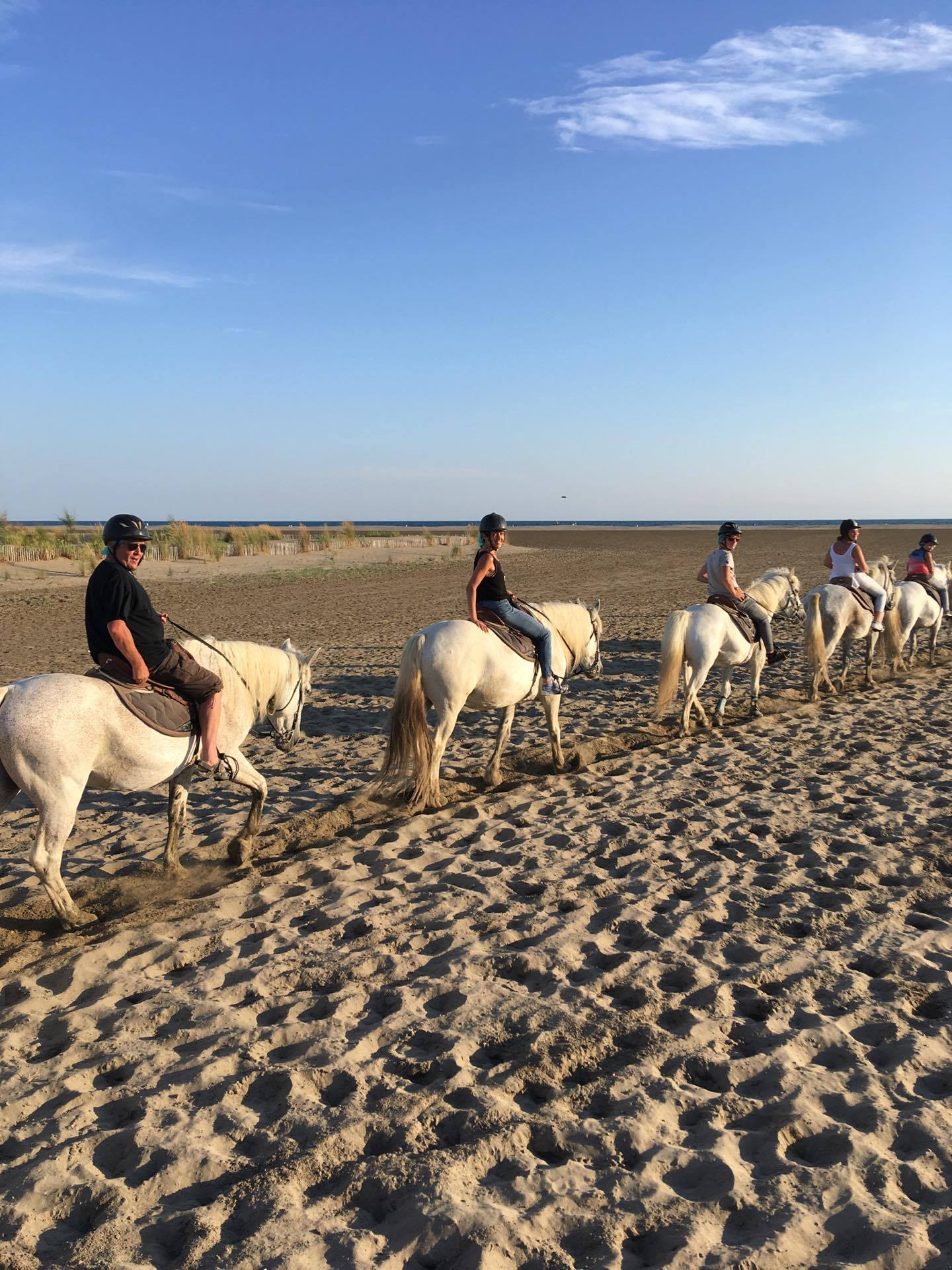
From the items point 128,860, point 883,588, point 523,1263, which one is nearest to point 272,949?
point 128,860

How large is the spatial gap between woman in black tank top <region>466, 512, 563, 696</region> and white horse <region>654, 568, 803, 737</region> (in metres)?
1.84

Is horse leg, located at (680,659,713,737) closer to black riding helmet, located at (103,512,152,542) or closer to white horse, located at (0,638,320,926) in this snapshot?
white horse, located at (0,638,320,926)

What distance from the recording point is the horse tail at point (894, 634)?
12.0 m

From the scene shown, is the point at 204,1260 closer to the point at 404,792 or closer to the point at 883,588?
the point at 404,792

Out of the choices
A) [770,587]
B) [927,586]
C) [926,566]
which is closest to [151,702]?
[770,587]

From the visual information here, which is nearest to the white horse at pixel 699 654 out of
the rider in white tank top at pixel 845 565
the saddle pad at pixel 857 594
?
the saddle pad at pixel 857 594

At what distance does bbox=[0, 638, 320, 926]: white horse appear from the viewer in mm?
4371

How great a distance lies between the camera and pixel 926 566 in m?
13.2

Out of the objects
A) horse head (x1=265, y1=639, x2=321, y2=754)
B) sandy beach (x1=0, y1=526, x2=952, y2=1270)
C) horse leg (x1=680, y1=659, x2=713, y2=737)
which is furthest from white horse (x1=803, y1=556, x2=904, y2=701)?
horse head (x1=265, y1=639, x2=321, y2=754)

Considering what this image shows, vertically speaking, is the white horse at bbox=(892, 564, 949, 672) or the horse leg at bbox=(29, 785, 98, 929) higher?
the white horse at bbox=(892, 564, 949, 672)

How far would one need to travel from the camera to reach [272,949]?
170 inches

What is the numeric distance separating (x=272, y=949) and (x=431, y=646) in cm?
295

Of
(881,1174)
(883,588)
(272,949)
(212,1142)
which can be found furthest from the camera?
(883,588)

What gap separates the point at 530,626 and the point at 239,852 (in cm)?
327
